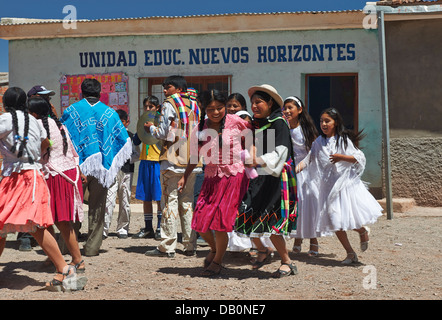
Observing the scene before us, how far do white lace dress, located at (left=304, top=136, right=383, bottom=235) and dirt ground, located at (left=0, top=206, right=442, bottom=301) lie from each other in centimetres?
45

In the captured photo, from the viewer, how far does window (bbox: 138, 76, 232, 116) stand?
12.6 metres

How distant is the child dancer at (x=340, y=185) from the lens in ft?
20.5

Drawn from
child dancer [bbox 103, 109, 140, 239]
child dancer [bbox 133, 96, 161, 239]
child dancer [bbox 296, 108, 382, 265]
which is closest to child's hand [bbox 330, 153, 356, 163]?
child dancer [bbox 296, 108, 382, 265]

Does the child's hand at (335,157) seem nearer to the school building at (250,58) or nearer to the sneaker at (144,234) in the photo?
the sneaker at (144,234)

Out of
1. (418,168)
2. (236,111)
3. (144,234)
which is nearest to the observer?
(236,111)

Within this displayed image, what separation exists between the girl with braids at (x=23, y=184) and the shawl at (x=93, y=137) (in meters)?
1.52

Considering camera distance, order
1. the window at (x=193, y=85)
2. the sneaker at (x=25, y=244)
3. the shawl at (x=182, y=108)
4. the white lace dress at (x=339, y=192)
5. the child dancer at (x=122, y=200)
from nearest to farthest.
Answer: the white lace dress at (x=339, y=192)
the shawl at (x=182, y=108)
the sneaker at (x=25, y=244)
the child dancer at (x=122, y=200)
the window at (x=193, y=85)

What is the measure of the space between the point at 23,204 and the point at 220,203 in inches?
66.9

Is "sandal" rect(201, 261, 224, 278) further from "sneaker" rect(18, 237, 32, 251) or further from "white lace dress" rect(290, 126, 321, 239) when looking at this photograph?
"sneaker" rect(18, 237, 32, 251)

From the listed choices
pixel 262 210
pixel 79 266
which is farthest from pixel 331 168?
pixel 79 266

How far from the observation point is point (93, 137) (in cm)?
652

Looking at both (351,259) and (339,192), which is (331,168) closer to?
(339,192)

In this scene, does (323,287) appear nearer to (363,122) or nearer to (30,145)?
(30,145)

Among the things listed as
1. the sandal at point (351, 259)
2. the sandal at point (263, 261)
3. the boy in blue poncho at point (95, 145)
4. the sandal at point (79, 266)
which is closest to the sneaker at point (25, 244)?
the boy in blue poncho at point (95, 145)
